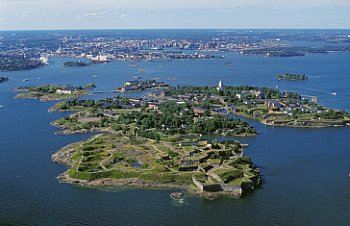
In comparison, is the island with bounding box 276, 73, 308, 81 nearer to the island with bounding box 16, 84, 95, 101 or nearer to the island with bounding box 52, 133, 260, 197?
the island with bounding box 16, 84, 95, 101

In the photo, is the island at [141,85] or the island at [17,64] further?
the island at [17,64]

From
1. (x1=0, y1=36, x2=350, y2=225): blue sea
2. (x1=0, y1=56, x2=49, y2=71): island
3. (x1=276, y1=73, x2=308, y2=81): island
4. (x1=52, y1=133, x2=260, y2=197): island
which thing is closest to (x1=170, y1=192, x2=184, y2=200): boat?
(x1=0, y1=36, x2=350, y2=225): blue sea

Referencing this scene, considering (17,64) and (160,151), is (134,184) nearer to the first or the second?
(160,151)

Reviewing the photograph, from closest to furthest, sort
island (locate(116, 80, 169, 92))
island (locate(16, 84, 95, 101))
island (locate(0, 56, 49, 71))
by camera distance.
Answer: island (locate(16, 84, 95, 101)) → island (locate(116, 80, 169, 92)) → island (locate(0, 56, 49, 71))

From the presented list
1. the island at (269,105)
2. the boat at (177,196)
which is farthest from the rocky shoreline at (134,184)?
the island at (269,105)

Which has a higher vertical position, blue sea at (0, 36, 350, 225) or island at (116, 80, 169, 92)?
island at (116, 80, 169, 92)

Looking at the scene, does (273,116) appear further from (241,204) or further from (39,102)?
(39,102)

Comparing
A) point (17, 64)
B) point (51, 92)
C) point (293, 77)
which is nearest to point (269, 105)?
point (293, 77)

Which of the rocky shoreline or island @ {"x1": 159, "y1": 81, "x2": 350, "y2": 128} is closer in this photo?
the rocky shoreline

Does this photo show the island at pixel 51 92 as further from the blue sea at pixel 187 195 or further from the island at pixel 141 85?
the blue sea at pixel 187 195

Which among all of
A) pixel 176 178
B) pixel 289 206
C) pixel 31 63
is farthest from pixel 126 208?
pixel 31 63
